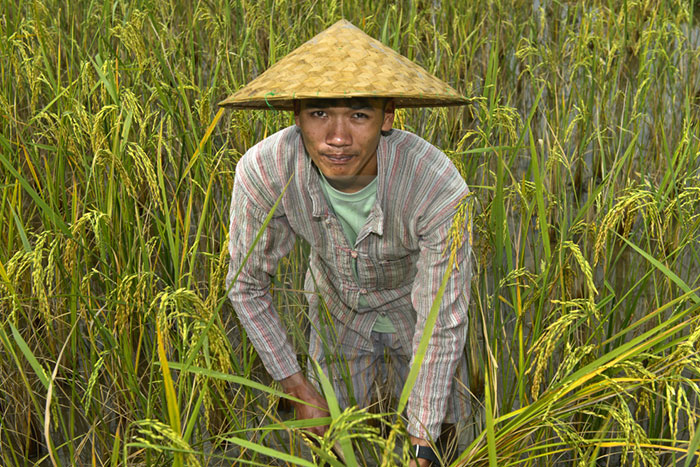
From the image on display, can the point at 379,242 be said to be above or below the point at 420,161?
below

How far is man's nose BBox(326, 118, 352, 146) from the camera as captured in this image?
4.17 ft

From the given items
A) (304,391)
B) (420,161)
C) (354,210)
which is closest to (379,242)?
(354,210)

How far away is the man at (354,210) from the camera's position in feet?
4.05

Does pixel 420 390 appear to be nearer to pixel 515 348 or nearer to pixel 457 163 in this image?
pixel 515 348

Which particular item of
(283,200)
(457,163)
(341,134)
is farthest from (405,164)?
(457,163)

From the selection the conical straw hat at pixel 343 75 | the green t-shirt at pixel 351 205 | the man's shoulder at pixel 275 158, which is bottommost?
the green t-shirt at pixel 351 205

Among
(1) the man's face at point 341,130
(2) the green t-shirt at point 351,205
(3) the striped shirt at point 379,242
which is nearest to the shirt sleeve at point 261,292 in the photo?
(3) the striped shirt at point 379,242

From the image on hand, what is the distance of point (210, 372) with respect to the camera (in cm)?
95

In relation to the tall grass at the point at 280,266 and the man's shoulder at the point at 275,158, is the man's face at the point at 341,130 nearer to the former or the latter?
the man's shoulder at the point at 275,158

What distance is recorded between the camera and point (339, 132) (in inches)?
50.1

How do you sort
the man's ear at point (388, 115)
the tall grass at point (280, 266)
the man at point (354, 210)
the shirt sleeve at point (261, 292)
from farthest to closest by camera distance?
the shirt sleeve at point (261, 292)
the man's ear at point (388, 115)
the man at point (354, 210)
the tall grass at point (280, 266)

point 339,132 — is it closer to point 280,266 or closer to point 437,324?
point 437,324

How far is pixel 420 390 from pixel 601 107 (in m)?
1.50

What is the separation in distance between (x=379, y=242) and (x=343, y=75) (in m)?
0.42
